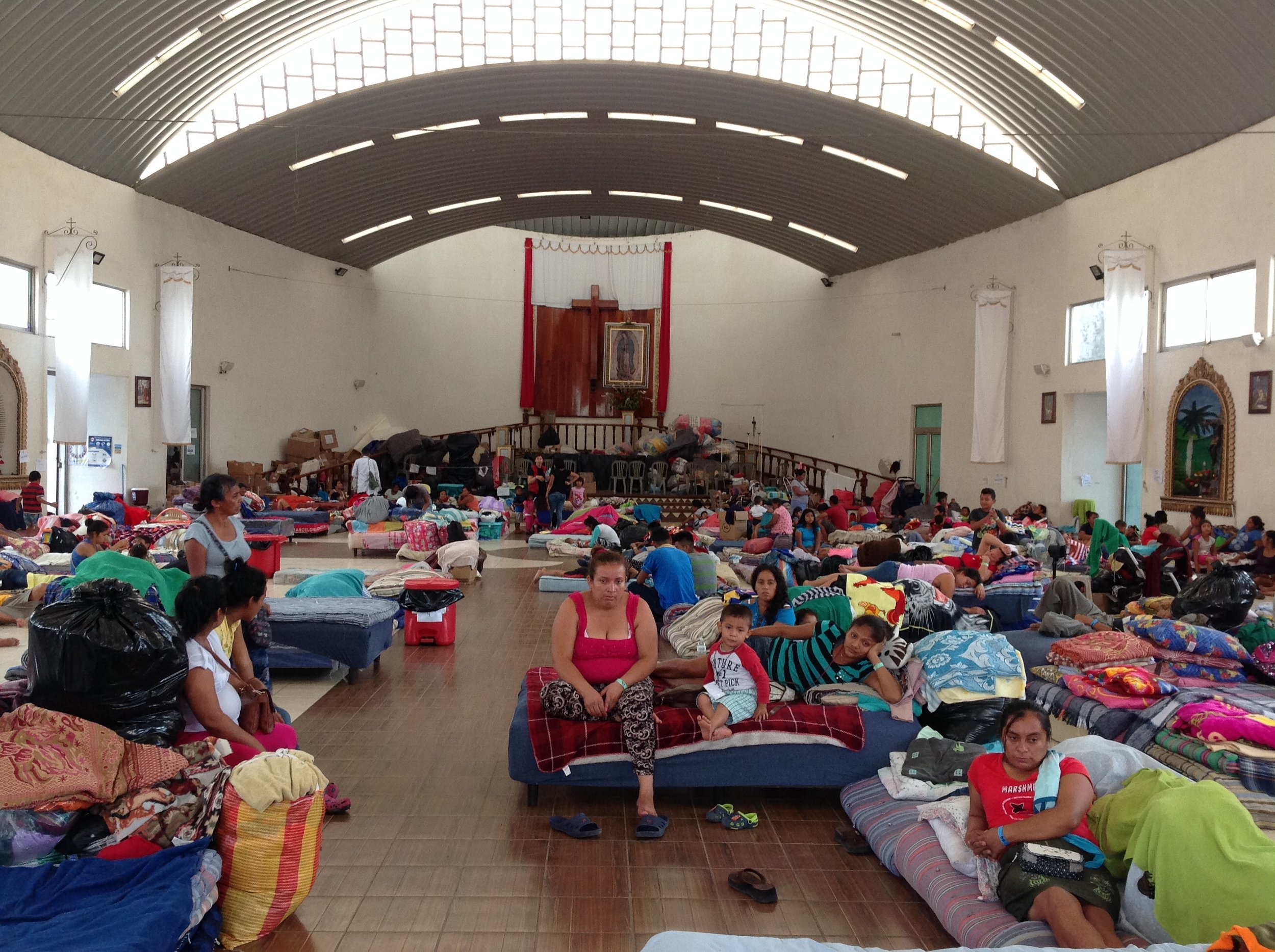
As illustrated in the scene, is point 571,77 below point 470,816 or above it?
above

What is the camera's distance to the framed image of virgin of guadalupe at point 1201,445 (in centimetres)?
1199

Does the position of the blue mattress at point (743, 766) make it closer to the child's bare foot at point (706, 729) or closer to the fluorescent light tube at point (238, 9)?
the child's bare foot at point (706, 729)

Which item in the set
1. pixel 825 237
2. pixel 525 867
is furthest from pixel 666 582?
pixel 825 237

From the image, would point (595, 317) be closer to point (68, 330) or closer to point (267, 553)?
point (68, 330)

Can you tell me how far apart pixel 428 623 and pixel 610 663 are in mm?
3791

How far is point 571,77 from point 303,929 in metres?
13.9

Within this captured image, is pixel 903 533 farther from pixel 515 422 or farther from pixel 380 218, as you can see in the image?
pixel 515 422

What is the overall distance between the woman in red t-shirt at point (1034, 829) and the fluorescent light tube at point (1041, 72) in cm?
1121

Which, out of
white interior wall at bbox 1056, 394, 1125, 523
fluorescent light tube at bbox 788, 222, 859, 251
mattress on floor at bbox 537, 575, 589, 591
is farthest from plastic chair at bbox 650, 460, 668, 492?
mattress on floor at bbox 537, 575, 589, 591

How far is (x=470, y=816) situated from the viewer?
4.57m

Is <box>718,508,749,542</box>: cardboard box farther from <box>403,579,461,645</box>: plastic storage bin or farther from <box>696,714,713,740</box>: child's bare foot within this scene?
<box>696,714,713,740</box>: child's bare foot

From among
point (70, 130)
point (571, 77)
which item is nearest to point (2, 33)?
point (70, 130)

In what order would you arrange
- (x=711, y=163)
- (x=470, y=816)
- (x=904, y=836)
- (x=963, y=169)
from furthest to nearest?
(x=711, y=163), (x=963, y=169), (x=470, y=816), (x=904, y=836)

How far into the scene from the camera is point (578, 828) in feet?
14.4
